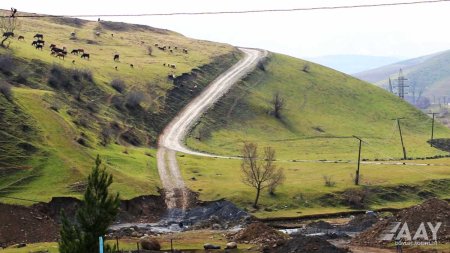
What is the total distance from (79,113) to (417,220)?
77084 millimetres

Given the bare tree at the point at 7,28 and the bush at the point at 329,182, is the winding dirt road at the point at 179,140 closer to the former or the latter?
the bush at the point at 329,182

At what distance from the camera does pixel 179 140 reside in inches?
5556

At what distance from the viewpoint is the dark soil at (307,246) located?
2330 inches

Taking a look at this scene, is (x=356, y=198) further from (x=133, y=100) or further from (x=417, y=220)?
(x=133, y=100)

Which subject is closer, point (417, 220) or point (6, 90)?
point (417, 220)

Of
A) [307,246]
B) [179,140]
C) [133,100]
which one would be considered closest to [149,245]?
[307,246]

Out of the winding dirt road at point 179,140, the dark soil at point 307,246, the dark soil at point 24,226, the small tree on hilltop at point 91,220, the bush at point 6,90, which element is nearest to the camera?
the small tree on hilltop at point 91,220

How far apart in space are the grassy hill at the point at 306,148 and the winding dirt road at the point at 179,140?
2.26 metres

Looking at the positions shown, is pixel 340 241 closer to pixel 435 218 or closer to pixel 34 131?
pixel 435 218

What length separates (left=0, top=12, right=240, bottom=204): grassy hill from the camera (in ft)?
309

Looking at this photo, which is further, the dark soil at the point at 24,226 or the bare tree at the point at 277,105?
→ the bare tree at the point at 277,105

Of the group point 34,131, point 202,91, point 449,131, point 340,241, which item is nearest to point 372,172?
point 340,241

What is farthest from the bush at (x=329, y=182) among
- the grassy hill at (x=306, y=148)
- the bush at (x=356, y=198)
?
the bush at (x=356, y=198)

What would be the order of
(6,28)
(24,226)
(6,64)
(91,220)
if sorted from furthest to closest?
(6,28) → (6,64) → (24,226) → (91,220)
